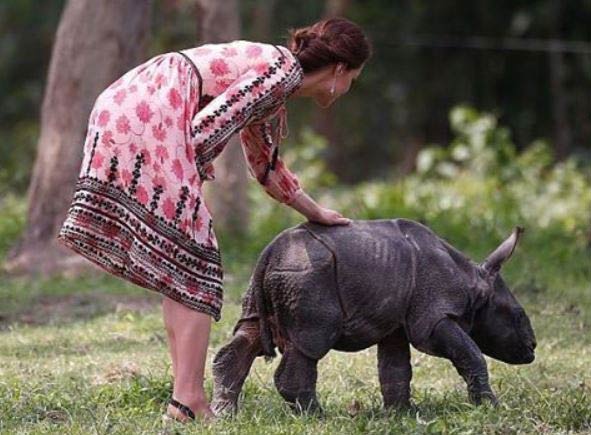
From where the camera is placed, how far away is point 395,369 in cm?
568

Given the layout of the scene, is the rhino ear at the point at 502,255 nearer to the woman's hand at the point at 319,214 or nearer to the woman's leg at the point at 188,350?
the woman's hand at the point at 319,214

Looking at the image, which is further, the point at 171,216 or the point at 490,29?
the point at 490,29

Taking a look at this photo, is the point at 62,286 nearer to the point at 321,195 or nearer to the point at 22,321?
the point at 22,321

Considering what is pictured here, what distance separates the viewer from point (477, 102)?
71.4 feet

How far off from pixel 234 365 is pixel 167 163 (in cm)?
88

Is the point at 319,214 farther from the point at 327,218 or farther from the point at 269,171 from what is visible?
the point at 269,171

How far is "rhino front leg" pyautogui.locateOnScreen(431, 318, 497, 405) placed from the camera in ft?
17.9

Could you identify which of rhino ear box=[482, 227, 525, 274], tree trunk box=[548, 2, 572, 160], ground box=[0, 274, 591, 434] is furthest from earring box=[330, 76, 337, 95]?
tree trunk box=[548, 2, 572, 160]

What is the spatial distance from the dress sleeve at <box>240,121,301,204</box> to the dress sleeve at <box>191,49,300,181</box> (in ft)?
0.94

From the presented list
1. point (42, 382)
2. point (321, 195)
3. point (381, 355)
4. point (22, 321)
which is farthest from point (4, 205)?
point (381, 355)

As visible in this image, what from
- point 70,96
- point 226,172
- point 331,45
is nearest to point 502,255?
point 331,45

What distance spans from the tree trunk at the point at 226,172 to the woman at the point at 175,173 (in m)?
6.95

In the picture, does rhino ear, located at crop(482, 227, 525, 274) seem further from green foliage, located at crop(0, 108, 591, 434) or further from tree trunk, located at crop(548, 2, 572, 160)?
tree trunk, located at crop(548, 2, 572, 160)

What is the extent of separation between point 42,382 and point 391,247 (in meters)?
1.79
